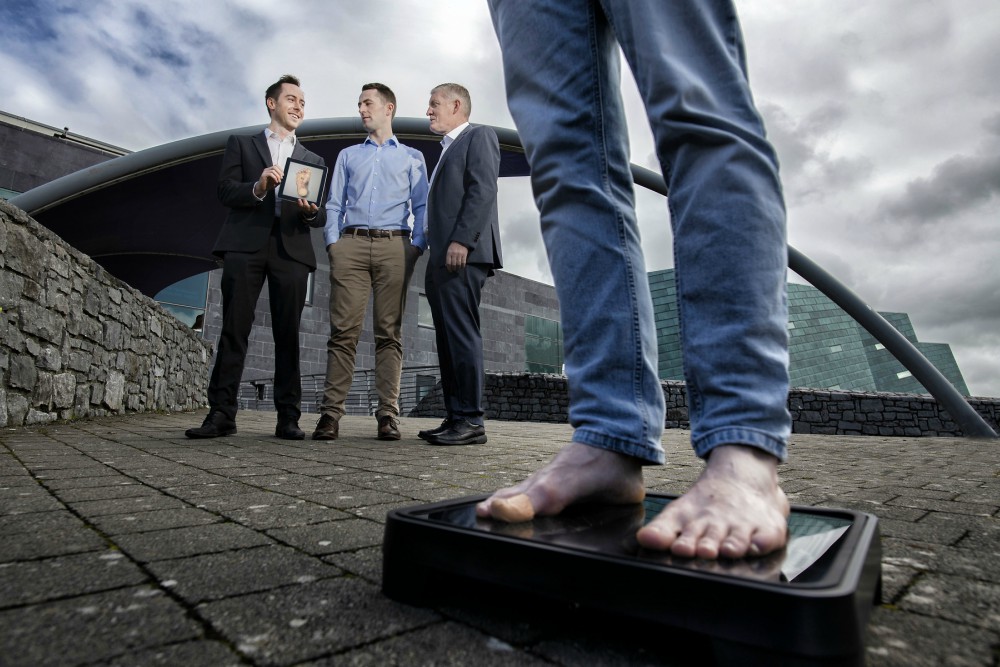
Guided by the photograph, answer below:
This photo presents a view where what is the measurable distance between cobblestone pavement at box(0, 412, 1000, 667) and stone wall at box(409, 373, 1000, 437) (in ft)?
36.8

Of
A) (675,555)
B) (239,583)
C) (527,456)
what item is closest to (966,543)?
(675,555)

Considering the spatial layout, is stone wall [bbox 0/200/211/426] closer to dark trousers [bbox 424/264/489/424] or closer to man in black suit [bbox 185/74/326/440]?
man in black suit [bbox 185/74/326/440]

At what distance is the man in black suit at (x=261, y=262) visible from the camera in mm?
3496

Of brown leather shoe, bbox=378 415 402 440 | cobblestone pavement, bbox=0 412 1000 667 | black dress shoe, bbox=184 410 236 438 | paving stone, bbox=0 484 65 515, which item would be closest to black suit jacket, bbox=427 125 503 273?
brown leather shoe, bbox=378 415 402 440

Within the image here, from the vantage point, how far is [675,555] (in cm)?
65

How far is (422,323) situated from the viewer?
19.6m

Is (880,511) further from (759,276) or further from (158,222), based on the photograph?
(158,222)

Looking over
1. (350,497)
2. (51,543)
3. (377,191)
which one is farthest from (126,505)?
(377,191)

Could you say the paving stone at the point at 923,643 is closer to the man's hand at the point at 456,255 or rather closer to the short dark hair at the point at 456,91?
the man's hand at the point at 456,255

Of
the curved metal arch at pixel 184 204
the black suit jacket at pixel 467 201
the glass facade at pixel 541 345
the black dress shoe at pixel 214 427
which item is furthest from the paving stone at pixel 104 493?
the glass facade at pixel 541 345

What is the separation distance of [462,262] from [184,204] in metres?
9.82

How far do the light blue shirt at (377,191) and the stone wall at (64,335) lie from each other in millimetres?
1972

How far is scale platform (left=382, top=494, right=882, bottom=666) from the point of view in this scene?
0.48 m

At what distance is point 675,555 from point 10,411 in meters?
4.46
